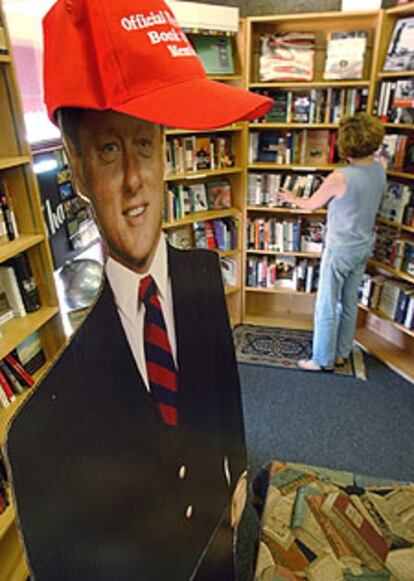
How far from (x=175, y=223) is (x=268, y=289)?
102 cm

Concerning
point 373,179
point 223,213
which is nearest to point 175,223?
point 223,213

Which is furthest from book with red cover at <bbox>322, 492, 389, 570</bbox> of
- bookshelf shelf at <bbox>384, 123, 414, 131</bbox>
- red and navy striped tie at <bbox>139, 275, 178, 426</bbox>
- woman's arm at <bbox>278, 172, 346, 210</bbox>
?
bookshelf shelf at <bbox>384, 123, 414, 131</bbox>

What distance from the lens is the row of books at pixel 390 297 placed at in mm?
2880

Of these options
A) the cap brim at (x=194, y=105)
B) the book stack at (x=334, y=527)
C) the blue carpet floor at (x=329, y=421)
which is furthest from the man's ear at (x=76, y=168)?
the blue carpet floor at (x=329, y=421)

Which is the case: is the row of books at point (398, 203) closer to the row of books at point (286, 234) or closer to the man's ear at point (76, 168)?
the row of books at point (286, 234)

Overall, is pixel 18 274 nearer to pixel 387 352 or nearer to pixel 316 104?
pixel 316 104

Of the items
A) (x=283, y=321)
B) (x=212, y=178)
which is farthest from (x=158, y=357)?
(x=283, y=321)

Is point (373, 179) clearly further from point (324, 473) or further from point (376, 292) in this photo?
point (324, 473)

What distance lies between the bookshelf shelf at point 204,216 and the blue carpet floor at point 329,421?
3.73 feet

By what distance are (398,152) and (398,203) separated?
33 cm

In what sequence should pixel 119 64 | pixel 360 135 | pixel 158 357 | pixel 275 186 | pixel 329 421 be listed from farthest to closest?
pixel 275 186 < pixel 329 421 < pixel 360 135 < pixel 158 357 < pixel 119 64

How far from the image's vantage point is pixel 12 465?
0.52 meters

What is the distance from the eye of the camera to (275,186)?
3211 millimetres

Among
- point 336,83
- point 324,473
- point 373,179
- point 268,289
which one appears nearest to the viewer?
point 324,473
